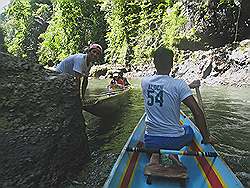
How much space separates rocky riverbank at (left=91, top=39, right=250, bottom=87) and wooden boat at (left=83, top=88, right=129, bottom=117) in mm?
9709

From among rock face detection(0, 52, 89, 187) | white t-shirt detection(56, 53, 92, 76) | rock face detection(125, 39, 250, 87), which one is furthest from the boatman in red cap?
rock face detection(125, 39, 250, 87)

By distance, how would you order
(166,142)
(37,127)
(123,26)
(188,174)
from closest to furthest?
(166,142) → (188,174) → (37,127) → (123,26)

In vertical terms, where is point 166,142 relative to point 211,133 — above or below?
above

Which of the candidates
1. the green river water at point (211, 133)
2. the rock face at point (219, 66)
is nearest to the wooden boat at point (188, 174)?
the green river water at point (211, 133)

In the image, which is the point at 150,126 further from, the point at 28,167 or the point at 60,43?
the point at 60,43

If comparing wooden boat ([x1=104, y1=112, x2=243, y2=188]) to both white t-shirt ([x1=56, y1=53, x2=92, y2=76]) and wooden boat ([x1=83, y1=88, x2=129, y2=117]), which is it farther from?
wooden boat ([x1=83, y1=88, x2=129, y2=117])

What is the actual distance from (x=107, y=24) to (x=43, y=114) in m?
36.2

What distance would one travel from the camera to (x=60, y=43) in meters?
43.0

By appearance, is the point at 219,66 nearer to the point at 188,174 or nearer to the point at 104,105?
the point at 104,105

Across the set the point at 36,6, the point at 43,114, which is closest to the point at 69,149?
the point at 43,114

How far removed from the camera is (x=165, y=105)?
3.90 metres

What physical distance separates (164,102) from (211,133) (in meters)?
4.23

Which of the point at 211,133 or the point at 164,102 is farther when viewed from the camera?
the point at 211,133

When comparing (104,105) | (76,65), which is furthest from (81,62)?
(104,105)
